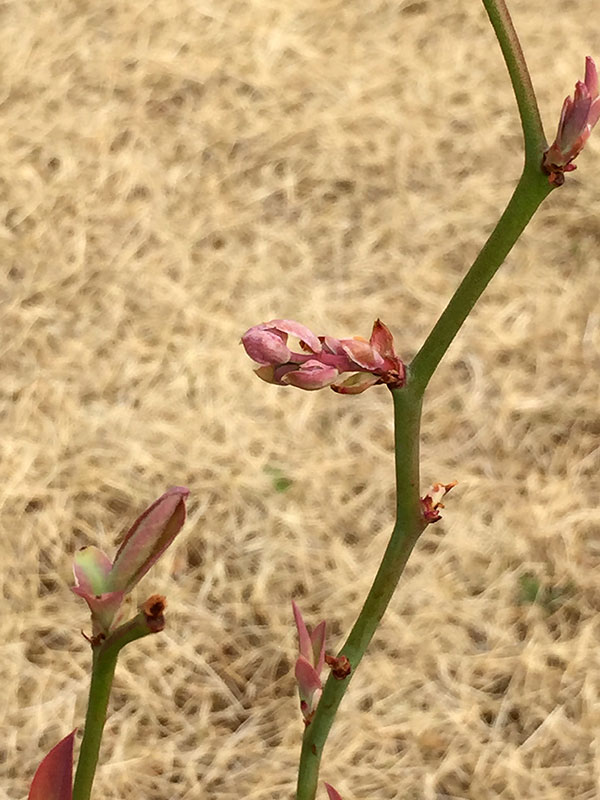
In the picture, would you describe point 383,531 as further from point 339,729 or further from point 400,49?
point 400,49

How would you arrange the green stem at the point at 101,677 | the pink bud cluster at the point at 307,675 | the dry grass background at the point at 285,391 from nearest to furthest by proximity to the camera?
the green stem at the point at 101,677 → the pink bud cluster at the point at 307,675 → the dry grass background at the point at 285,391

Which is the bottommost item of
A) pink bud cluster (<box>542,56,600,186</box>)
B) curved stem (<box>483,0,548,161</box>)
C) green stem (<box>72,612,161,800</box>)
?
green stem (<box>72,612,161,800</box>)

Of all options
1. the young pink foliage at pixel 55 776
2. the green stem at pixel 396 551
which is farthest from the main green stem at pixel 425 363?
the young pink foliage at pixel 55 776

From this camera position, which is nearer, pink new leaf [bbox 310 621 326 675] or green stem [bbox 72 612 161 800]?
green stem [bbox 72 612 161 800]

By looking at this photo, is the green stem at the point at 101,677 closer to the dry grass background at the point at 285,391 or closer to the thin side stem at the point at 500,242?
the thin side stem at the point at 500,242

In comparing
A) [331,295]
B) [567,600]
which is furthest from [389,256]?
[567,600]

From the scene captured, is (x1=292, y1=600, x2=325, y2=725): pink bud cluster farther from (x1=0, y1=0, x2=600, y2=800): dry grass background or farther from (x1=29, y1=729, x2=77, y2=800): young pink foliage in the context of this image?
(x1=0, y1=0, x2=600, y2=800): dry grass background

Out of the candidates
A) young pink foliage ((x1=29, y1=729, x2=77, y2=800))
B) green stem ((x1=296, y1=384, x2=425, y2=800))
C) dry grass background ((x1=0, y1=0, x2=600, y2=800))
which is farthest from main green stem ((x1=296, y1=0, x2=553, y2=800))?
dry grass background ((x1=0, y1=0, x2=600, y2=800))
